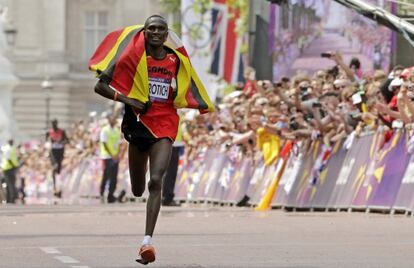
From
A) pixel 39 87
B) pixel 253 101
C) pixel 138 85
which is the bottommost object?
pixel 39 87

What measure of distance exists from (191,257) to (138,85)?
4.93ft

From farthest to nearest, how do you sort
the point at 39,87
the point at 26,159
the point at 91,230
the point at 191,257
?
1. the point at 39,87
2. the point at 26,159
3. the point at 91,230
4. the point at 191,257

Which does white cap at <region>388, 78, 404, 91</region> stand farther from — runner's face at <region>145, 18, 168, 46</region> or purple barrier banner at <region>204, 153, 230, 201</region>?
purple barrier banner at <region>204, 153, 230, 201</region>

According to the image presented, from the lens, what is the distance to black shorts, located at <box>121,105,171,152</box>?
55.3 ft

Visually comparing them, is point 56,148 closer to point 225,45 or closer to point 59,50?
point 225,45

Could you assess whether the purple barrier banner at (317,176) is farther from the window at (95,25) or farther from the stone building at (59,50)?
the window at (95,25)

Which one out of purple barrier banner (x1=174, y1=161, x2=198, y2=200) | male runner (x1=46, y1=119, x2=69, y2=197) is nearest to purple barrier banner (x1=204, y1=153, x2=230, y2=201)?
purple barrier banner (x1=174, y1=161, x2=198, y2=200)

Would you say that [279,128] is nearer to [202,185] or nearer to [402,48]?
[402,48]

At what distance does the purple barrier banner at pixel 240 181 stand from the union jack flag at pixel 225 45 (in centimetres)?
1124

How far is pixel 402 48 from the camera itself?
3291cm

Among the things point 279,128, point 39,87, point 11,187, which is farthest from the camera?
point 39,87

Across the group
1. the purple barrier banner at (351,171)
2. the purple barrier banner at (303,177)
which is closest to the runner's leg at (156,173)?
the purple barrier banner at (351,171)

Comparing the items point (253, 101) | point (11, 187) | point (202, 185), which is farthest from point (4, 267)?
point (11, 187)

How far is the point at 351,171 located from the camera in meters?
26.9
